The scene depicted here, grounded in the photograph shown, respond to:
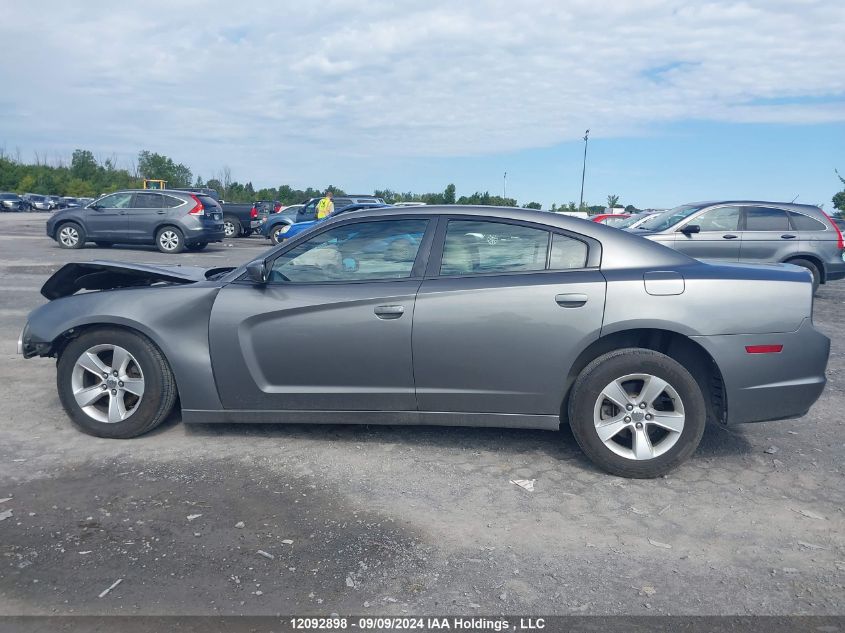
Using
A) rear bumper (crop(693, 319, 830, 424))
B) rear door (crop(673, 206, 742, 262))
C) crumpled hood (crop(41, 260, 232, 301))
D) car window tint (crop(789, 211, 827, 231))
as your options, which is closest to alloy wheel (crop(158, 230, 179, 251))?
rear door (crop(673, 206, 742, 262))

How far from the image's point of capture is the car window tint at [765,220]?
12289mm

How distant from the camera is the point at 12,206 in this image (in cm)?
5822

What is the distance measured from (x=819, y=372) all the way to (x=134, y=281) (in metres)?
4.53

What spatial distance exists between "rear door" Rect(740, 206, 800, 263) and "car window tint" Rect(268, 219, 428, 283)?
30.9 feet

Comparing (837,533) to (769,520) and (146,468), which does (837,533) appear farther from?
(146,468)

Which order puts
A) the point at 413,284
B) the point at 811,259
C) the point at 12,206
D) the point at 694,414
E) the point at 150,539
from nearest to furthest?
the point at 150,539, the point at 694,414, the point at 413,284, the point at 811,259, the point at 12,206

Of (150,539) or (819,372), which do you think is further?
(819,372)

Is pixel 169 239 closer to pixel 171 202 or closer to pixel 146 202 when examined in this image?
pixel 171 202

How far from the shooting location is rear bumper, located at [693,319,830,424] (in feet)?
13.8

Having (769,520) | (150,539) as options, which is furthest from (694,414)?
(150,539)

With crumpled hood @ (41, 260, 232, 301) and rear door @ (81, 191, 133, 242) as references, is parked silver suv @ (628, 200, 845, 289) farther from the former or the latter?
rear door @ (81, 191, 133, 242)

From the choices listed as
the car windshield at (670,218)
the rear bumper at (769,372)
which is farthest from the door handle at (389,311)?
the car windshield at (670,218)

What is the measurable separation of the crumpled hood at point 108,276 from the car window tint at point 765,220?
10061 mm

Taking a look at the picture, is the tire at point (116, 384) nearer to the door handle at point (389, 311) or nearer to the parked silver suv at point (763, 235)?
the door handle at point (389, 311)
